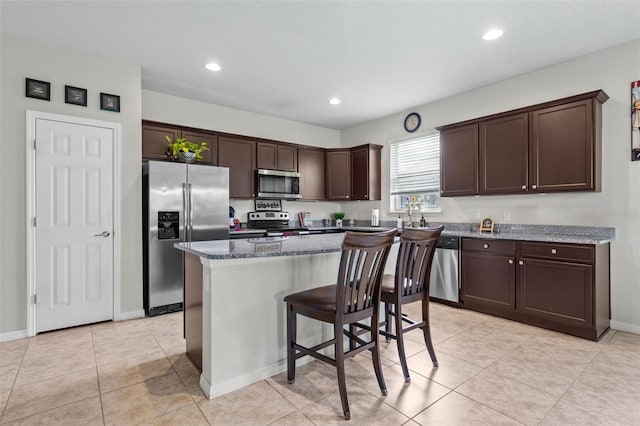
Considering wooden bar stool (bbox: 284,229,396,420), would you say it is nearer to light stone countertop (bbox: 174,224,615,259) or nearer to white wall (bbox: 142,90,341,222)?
light stone countertop (bbox: 174,224,615,259)

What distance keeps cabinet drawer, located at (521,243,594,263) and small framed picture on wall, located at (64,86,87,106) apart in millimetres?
4784

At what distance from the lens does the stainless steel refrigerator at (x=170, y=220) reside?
11.8 feet

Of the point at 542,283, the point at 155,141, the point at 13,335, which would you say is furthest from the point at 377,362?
the point at 155,141

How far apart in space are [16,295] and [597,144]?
577 cm

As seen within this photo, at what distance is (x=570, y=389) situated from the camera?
207 centimetres

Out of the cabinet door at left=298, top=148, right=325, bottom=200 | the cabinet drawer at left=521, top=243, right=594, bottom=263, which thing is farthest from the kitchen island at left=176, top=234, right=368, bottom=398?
the cabinet door at left=298, top=148, right=325, bottom=200

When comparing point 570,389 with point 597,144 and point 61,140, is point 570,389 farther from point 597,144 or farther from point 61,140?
point 61,140

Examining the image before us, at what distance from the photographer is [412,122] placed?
513 centimetres

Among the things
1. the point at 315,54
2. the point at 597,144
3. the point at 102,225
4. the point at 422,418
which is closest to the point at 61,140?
the point at 102,225

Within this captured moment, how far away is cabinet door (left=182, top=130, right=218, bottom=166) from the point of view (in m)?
4.50

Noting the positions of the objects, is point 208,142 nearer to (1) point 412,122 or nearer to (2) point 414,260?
(1) point 412,122

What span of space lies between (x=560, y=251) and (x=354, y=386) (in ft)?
7.90

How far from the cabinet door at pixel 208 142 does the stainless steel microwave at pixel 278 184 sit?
712mm

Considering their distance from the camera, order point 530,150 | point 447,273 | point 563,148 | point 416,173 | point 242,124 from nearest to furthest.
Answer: point 563,148
point 530,150
point 447,273
point 416,173
point 242,124
